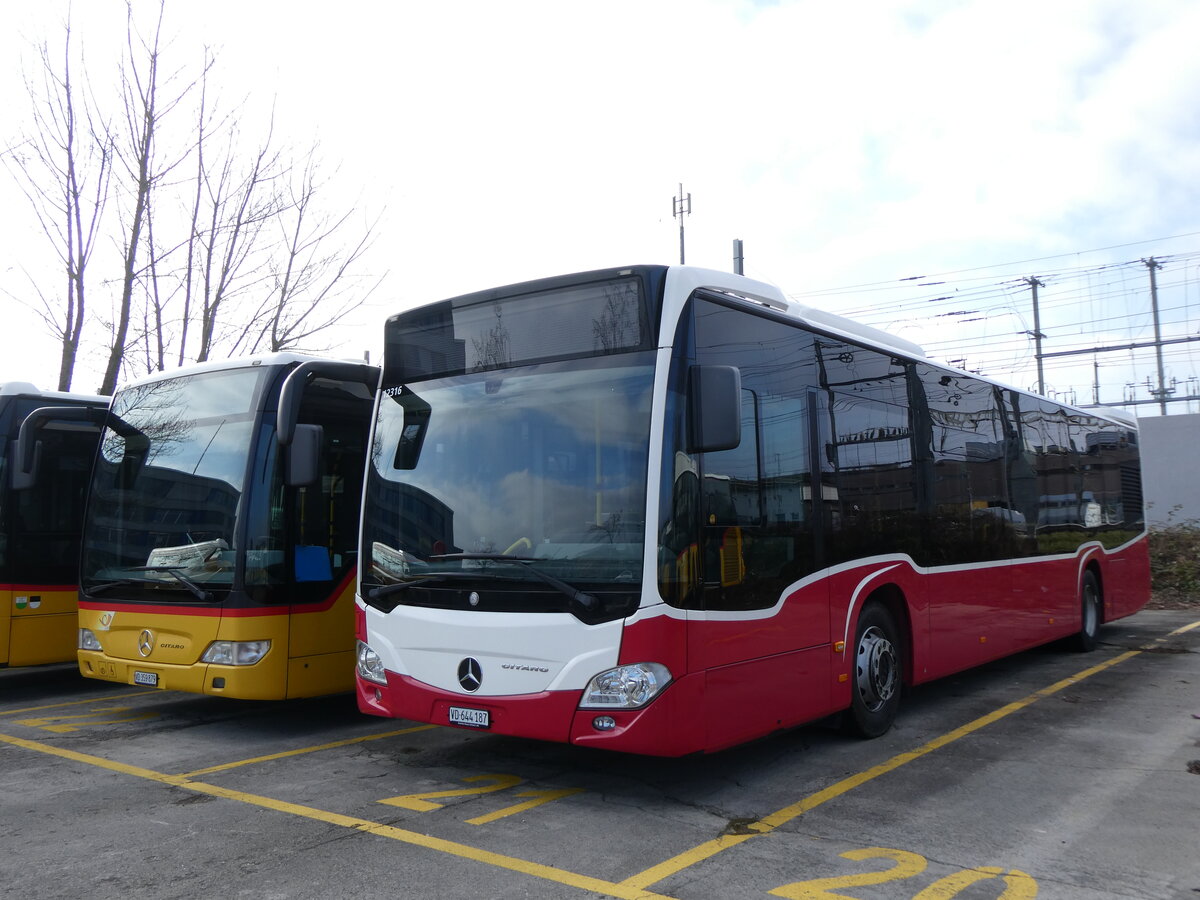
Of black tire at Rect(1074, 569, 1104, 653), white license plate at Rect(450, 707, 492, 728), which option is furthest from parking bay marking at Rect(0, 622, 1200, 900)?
black tire at Rect(1074, 569, 1104, 653)

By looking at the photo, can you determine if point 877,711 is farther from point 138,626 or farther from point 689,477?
point 138,626

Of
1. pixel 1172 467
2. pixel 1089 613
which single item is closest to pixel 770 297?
pixel 1089 613

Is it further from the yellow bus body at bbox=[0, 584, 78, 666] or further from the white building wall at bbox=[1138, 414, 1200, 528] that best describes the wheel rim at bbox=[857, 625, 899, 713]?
the white building wall at bbox=[1138, 414, 1200, 528]

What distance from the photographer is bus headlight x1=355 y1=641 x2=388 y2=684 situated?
6.42 meters

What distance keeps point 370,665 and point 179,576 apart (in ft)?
7.51

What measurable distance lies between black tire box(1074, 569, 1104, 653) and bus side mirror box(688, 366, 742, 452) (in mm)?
8131

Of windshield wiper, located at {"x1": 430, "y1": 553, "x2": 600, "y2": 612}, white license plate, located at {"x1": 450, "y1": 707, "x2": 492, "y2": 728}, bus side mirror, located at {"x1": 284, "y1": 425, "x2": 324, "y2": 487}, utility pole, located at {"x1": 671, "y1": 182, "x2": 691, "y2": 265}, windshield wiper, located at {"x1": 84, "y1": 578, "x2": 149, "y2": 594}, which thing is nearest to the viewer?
windshield wiper, located at {"x1": 430, "y1": 553, "x2": 600, "y2": 612}

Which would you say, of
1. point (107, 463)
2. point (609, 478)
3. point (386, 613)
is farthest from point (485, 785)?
point (107, 463)

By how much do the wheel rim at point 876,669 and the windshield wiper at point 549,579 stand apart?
274 cm

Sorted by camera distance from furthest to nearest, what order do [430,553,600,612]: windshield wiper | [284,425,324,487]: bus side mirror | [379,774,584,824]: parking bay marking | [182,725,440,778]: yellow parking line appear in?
Result: [284,425,324,487]: bus side mirror
[182,725,440,778]: yellow parking line
[379,774,584,824]: parking bay marking
[430,553,600,612]: windshield wiper

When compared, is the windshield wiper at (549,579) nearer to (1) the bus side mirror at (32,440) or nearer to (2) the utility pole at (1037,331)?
(1) the bus side mirror at (32,440)

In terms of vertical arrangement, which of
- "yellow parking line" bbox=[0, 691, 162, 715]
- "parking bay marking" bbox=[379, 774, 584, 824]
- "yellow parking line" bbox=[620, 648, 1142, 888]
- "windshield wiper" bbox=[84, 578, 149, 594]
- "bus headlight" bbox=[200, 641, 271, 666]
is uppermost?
"windshield wiper" bbox=[84, 578, 149, 594]

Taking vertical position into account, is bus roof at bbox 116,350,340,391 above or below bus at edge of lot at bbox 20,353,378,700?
above

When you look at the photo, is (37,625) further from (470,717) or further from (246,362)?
(470,717)
